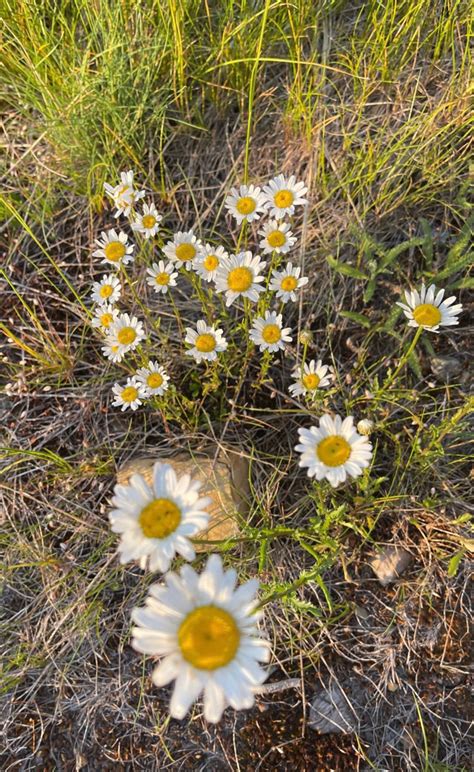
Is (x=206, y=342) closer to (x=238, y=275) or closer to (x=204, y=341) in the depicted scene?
(x=204, y=341)

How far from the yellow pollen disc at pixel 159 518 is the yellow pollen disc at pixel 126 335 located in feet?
2.72

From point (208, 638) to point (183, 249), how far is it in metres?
1.33

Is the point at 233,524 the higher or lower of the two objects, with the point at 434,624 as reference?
higher

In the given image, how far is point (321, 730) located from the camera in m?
1.89

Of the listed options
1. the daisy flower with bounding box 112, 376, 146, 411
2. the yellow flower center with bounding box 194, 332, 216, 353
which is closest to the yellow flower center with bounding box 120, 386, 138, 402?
the daisy flower with bounding box 112, 376, 146, 411

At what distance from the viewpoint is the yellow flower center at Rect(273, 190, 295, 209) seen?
2055 millimetres

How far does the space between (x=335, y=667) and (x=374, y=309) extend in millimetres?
1389

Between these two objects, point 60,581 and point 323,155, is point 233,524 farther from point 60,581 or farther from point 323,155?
point 323,155

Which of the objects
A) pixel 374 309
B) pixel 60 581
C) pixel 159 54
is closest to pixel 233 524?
pixel 60 581

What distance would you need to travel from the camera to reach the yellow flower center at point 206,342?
6.54 ft

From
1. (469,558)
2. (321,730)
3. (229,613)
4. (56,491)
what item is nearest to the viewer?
(229,613)

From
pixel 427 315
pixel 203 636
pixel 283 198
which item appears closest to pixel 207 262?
pixel 283 198

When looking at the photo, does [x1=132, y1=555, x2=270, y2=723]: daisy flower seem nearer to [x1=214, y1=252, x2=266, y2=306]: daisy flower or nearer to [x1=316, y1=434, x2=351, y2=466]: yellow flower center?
[x1=316, y1=434, x2=351, y2=466]: yellow flower center

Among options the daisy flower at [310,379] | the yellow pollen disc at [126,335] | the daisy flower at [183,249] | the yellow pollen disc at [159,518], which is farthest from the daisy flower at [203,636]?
the daisy flower at [183,249]
